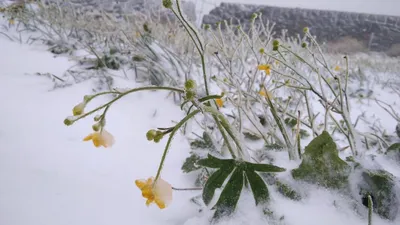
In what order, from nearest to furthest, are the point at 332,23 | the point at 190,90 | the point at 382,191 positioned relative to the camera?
the point at 190,90 < the point at 382,191 < the point at 332,23

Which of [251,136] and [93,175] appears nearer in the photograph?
[93,175]

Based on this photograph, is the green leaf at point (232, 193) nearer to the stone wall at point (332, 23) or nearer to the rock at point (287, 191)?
the rock at point (287, 191)

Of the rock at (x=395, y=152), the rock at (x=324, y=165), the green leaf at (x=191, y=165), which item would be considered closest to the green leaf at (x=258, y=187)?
the rock at (x=324, y=165)

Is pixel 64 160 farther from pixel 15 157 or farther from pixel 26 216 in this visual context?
pixel 26 216

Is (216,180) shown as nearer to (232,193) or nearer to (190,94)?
(232,193)

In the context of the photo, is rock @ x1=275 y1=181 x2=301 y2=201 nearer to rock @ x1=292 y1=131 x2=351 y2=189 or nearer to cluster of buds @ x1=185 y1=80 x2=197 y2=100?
rock @ x1=292 y1=131 x2=351 y2=189

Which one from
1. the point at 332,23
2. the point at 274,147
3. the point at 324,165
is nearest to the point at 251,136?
the point at 274,147

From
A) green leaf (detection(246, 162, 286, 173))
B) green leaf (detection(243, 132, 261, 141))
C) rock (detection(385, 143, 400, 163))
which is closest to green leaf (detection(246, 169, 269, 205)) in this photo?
green leaf (detection(246, 162, 286, 173))
